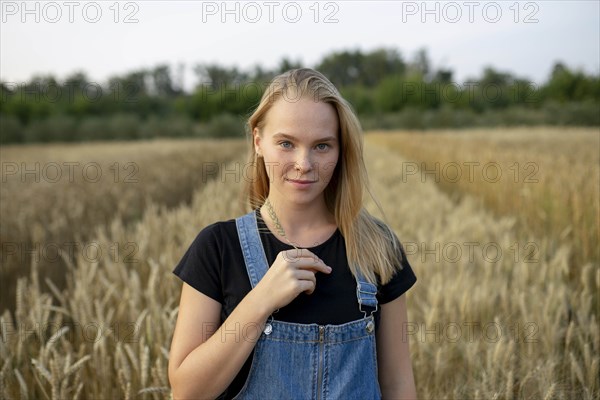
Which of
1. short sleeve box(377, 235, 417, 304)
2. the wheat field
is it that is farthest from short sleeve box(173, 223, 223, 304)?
the wheat field

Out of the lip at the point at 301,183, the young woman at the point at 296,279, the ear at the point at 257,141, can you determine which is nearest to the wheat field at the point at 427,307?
the young woman at the point at 296,279

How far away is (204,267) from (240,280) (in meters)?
0.09

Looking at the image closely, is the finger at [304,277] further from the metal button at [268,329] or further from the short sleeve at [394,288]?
the short sleeve at [394,288]

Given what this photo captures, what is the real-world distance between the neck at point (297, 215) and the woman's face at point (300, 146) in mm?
42

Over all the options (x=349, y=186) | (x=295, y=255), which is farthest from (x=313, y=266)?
(x=349, y=186)

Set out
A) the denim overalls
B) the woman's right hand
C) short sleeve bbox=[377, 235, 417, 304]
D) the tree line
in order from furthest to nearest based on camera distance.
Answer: the tree line, short sleeve bbox=[377, 235, 417, 304], the denim overalls, the woman's right hand

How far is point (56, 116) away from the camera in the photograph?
33.8 meters

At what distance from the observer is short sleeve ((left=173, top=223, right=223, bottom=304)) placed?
1.25m

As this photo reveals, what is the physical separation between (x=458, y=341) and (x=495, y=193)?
4.04m

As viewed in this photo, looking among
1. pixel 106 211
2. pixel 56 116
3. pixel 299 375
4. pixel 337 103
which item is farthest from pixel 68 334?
pixel 56 116

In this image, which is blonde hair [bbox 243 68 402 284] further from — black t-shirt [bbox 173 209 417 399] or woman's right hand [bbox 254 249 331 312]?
woman's right hand [bbox 254 249 331 312]

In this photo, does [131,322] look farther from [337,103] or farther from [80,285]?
[337,103]

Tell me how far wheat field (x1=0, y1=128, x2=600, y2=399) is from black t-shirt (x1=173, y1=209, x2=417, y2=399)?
274 mm

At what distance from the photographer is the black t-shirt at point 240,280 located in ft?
4.14
